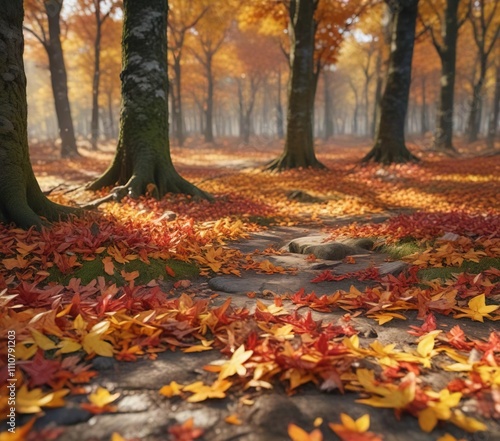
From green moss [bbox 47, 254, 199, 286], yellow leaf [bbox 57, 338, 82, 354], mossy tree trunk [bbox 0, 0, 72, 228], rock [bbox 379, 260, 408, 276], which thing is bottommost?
rock [bbox 379, 260, 408, 276]

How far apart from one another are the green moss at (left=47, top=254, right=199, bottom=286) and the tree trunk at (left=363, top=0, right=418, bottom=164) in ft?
34.8

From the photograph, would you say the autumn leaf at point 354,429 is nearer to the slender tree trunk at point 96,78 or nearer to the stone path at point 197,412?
the stone path at point 197,412

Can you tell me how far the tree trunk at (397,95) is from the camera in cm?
1245

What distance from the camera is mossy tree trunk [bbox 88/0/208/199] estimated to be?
704 centimetres

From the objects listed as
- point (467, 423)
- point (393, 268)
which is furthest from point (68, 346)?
point (393, 268)

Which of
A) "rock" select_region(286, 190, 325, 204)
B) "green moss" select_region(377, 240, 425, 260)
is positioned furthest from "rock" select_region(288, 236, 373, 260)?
"rock" select_region(286, 190, 325, 204)

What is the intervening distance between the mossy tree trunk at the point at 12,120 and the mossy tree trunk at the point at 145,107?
270 cm

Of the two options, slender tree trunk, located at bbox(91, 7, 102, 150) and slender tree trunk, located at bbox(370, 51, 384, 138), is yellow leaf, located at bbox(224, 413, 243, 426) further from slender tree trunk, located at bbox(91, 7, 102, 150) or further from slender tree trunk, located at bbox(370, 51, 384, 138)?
slender tree trunk, located at bbox(91, 7, 102, 150)

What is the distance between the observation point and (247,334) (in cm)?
209

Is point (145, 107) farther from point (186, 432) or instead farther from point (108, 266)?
point (186, 432)

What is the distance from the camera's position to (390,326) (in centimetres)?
262

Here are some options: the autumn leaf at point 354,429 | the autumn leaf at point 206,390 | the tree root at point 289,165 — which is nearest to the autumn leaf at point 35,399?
the autumn leaf at point 206,390

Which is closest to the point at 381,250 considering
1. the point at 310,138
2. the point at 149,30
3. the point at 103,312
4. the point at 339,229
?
the point at 339,229

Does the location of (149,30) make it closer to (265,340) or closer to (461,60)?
(265,340)
